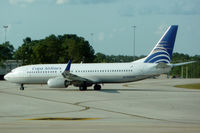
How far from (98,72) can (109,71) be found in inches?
54.8

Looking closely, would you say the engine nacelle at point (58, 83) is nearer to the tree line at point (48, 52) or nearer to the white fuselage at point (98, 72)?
the white fuselage at point (98, 72)

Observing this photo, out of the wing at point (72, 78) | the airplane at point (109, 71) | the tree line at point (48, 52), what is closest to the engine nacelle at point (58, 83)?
the airplane at point (109, 71)

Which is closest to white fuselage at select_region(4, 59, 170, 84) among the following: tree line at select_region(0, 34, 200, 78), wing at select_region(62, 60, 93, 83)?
wing at select_region(62, 60, 93, 83)

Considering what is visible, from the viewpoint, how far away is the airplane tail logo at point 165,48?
125 feet

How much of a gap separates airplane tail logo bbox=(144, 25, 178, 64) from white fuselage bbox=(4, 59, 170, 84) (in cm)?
86

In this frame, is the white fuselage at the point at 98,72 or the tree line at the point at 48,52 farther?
the tree line at the point at 48,52

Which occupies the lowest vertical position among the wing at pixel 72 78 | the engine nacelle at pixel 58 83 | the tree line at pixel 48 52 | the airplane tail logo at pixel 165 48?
the engine nacelle at pixel 58 83

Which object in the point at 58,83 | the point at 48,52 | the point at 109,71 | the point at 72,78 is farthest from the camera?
the point at 48,52

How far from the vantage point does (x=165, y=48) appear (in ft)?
126

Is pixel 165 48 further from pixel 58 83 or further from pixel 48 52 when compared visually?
pixel 48 52

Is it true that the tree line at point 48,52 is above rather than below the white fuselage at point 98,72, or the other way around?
above

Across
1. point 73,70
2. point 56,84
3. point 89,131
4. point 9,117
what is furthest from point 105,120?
point 73,70

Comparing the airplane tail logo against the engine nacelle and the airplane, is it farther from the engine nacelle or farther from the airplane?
the engine nacelle

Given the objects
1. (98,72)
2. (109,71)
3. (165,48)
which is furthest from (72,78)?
(165,48)
